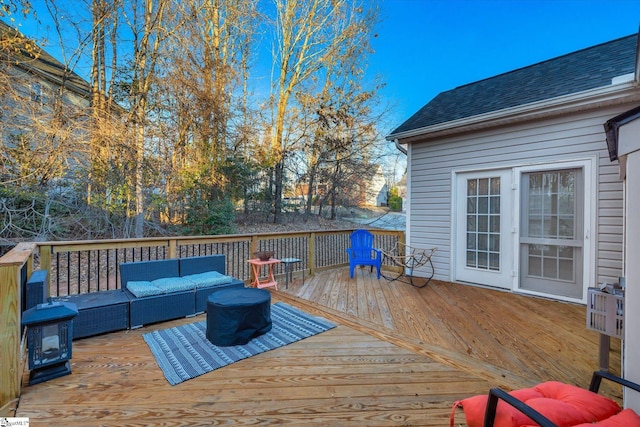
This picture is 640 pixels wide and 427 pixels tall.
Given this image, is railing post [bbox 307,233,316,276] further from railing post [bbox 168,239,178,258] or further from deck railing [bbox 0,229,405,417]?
railing post [bbox 168,239,178,258]

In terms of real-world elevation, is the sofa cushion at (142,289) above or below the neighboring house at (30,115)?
below

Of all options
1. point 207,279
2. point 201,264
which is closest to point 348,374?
point 207,279

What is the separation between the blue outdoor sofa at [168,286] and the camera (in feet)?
9.84

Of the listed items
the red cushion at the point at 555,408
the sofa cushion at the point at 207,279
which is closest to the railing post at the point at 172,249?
the sofa cushion at the point at 207,279

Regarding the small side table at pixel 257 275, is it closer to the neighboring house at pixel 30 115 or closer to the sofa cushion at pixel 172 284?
the sofa cushion at pixel 172 284

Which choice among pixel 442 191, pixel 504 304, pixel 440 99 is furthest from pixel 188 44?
pixel 504 304

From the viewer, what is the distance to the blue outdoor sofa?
300 cm

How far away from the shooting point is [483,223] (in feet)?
14.8

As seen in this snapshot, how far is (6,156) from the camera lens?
14.7 feet

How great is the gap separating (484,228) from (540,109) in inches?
69.3

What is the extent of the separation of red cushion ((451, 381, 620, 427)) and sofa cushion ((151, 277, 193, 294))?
2894 mm

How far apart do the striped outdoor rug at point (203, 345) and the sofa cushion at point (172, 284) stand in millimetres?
413

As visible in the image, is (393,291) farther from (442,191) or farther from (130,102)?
(130,102)

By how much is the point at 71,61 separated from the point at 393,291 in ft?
23.7
